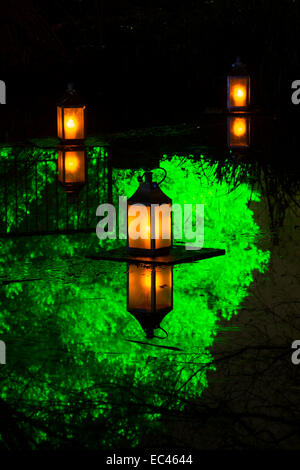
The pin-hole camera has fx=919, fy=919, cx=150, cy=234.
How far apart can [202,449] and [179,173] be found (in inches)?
228

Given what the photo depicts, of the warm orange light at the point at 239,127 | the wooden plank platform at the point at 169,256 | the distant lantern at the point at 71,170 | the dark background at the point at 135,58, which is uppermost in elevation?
the dark background at the point at 135,58

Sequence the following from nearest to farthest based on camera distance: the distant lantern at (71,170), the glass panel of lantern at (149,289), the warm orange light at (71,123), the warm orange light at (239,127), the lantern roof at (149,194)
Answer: the glass panel of lantern at (149,289), the lantern roof at (149,194), the distant lantern at (71,170), the warm orange light at (71,123), the warm orange light at (239,127)

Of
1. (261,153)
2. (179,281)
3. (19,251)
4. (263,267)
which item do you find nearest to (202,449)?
(179,281)

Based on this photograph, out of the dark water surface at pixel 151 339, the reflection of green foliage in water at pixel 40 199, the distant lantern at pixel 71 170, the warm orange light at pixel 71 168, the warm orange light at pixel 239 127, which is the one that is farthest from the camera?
the warm orange light at pixel 239 127

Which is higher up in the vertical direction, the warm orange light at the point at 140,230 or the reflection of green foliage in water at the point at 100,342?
the warm orange light at the point at 140,230

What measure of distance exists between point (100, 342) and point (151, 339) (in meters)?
0.27

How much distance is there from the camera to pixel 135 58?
1358 centimetres

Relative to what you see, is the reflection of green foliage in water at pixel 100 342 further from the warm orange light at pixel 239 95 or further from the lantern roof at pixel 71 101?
the warm orange light at pixel 239 95

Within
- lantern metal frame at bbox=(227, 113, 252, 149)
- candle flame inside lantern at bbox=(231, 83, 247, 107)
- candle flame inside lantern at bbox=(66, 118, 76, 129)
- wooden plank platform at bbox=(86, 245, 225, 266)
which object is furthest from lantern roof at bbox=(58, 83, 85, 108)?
wooden plank platform at bbox=(86, 245, 225, 266)

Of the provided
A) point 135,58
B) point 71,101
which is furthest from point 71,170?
point 135,58

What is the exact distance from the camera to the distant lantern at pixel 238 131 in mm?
A: 10562

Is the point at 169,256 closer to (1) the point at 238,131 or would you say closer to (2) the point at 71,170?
(2) the point at 71,170

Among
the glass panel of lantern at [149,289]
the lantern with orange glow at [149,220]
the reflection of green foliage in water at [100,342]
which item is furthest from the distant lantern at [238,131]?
Answer: the glass panel of lantern at [149,289]

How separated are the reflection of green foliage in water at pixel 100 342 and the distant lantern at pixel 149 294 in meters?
0.05
